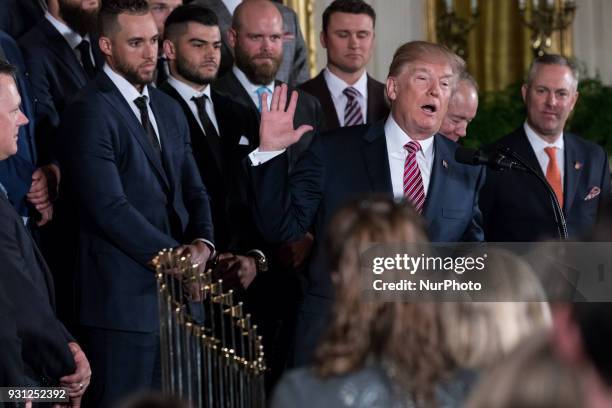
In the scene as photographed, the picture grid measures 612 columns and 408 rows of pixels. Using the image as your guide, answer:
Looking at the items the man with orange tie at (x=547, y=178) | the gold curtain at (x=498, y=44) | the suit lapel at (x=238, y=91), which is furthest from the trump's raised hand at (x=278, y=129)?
the gold curtain at (x=498, y=44)

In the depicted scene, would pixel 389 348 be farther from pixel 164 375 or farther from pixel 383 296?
pixel 164 375

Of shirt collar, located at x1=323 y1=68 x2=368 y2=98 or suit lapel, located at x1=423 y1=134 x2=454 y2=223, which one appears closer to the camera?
suit lapel, located at x1=423 y1=134 x2=454 y2=223

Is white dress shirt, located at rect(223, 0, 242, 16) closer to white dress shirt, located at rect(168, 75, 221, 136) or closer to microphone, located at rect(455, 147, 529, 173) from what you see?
white dress shirt, located at rect(168, 75, 221, 136)

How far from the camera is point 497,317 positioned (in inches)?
93.7

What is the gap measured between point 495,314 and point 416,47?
2459mm

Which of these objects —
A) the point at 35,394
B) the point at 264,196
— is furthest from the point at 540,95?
the point at 35,394

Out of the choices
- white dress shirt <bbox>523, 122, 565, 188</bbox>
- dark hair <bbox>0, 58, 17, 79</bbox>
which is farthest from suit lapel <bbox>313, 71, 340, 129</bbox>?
dark hair <bbox>0, 58, 17, 79</bbox>

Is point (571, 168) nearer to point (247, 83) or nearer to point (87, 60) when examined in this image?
point (247, 83)

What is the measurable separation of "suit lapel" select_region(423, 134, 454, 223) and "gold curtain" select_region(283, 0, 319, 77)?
3236 mm

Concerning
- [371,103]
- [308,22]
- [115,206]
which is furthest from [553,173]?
[308,22]

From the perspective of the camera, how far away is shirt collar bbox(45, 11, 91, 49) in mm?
5418

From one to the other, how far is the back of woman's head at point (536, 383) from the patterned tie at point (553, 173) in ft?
12.5

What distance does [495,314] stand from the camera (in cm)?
238

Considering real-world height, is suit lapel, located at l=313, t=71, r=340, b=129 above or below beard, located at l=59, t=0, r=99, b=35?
below
